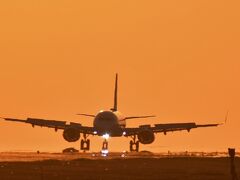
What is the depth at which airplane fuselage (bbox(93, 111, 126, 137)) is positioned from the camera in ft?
472

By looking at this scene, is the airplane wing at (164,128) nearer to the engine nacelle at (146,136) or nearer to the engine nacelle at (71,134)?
the engine nacelle at (146,136)

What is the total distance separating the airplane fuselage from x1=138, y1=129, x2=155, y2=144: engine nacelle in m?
3.20

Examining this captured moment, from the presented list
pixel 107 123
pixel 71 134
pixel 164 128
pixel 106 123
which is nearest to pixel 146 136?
pixel 164 128

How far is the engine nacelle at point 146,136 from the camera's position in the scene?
14688 cm

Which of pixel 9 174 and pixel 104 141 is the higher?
pixel 104 141

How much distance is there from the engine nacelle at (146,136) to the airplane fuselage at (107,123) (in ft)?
10.5

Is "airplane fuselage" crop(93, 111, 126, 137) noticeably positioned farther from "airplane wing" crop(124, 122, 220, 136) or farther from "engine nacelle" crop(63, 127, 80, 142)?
"airplane wing" crop(124, 122, 220, 136)

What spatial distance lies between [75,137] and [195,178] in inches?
3332

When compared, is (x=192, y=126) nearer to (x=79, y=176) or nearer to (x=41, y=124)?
(x=41, y=124)

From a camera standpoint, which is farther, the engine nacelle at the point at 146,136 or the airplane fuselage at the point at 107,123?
the engine nacelle at the point at 146,136

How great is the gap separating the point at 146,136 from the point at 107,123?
6.41 m

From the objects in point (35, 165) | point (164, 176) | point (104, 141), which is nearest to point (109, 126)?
point (104, 141)

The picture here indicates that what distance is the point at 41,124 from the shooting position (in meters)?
149

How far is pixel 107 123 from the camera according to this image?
144000 millimetres
